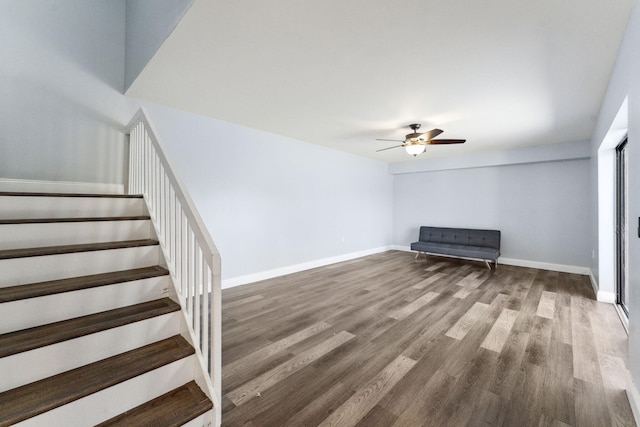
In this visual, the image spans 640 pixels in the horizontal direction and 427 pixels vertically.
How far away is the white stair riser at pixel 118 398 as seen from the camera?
1.14 meters

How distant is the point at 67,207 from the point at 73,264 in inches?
28.3

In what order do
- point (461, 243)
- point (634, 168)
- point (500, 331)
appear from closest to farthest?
point (634, 168)
point (500, 331)
point (461, 243)

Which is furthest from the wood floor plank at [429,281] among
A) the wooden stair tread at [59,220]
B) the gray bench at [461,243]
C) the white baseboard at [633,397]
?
the wooden stair tread at [59,220]

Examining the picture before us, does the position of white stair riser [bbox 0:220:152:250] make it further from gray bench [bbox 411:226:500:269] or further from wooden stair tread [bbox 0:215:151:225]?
gray bench [bbox 411:226:500:269]

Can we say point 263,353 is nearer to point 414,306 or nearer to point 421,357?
point 421,357

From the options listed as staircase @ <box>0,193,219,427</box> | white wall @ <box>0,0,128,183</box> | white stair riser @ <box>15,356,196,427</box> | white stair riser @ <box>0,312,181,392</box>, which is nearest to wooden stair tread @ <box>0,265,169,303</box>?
staircase @ <box>0,193,219,427</box>

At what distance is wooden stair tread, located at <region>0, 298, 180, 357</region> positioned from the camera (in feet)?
4.09

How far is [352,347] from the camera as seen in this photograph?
2273 mm

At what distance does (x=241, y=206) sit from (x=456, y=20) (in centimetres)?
326

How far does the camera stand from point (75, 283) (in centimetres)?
157

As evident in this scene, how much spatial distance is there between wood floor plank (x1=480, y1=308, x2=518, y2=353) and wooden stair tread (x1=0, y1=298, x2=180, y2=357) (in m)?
2.55

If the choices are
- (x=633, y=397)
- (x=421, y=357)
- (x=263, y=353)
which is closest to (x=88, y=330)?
(x=263, y=353)

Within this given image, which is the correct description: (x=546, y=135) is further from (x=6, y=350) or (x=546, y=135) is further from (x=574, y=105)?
(x=6, y=350)

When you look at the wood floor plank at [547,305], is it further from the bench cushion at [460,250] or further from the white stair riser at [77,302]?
the white stair riser at [77,302]
